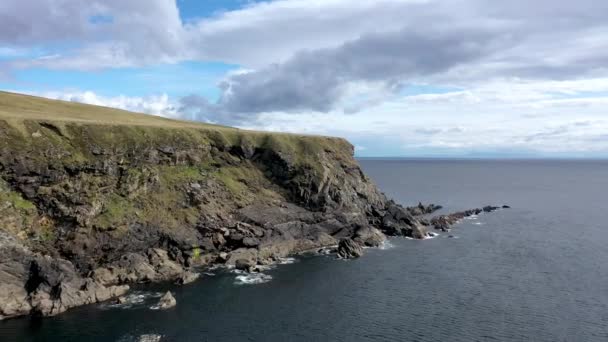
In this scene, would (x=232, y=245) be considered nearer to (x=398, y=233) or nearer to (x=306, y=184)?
(x=306, y=184)

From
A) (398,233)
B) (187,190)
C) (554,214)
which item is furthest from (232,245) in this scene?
(554,214)

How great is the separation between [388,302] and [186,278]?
3313 centimetres

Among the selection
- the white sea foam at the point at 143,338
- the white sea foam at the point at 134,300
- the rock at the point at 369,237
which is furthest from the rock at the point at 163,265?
the rock at the point at 369,237

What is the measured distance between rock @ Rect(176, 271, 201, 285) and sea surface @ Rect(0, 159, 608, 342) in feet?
5.96

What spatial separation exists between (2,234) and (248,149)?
5839 cm

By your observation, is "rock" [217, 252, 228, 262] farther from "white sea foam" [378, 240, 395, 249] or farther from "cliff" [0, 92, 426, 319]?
Answer: "white sea foam" [378, 240, 395, 249]

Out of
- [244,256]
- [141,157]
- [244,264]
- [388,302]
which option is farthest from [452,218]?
[141,157]

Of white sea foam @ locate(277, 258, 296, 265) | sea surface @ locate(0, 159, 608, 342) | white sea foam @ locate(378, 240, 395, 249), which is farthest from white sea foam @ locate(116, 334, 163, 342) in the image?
white sea foam @ locate(378, 240, 395, 249)

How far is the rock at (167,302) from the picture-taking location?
214 ft

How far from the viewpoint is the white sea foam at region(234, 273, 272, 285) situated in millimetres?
77438

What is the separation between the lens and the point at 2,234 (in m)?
68.2

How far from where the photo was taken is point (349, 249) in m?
94.8

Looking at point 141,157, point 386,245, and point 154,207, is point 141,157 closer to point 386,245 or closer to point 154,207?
point 154,207

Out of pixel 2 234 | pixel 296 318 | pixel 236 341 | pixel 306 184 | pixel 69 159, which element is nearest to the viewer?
pixel 236 341
